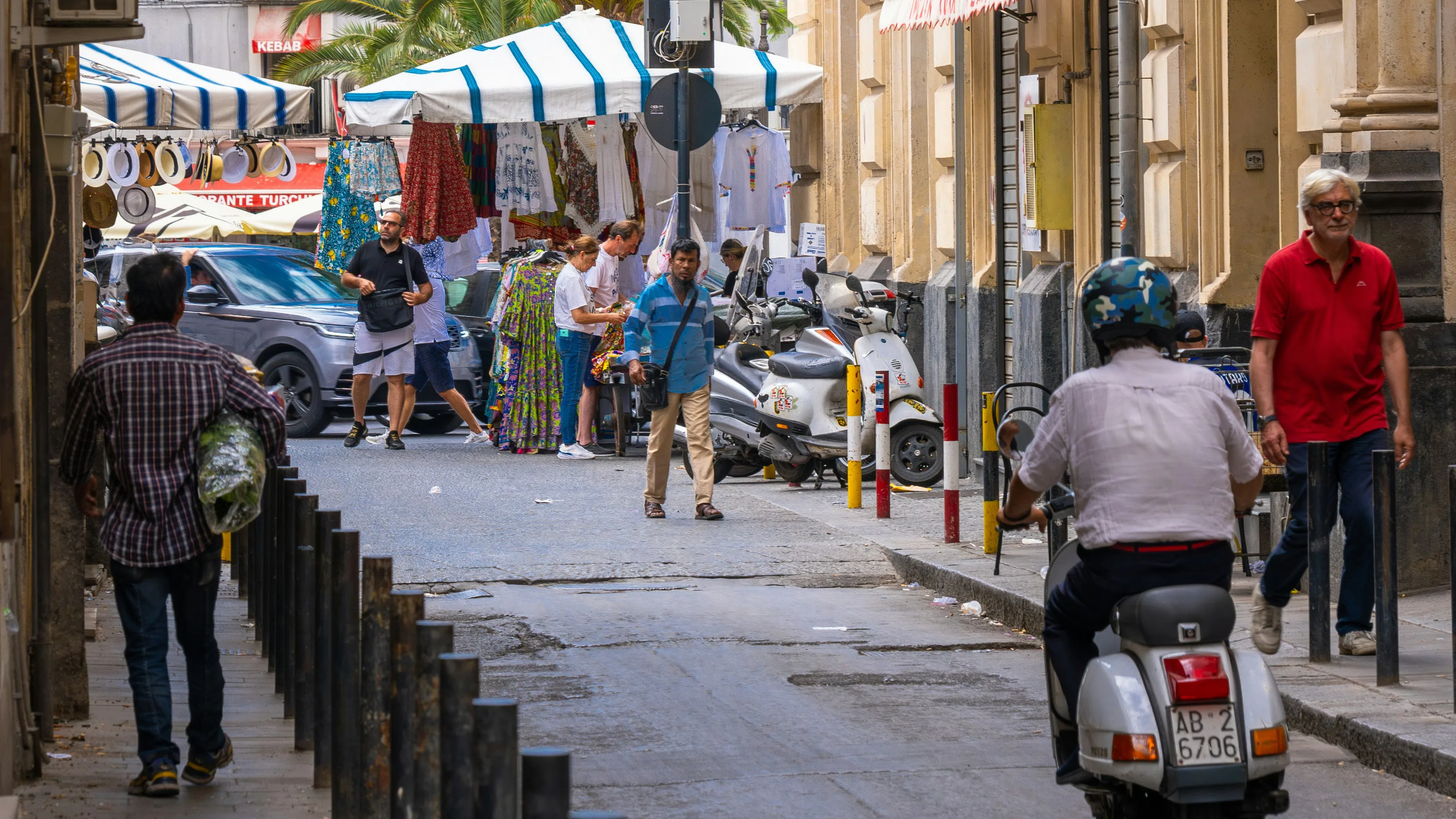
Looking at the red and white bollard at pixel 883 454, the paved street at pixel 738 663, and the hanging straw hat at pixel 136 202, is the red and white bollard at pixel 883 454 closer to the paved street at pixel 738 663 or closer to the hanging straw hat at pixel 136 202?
the paved street at pixel 738 663

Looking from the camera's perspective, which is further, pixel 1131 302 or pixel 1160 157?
pixel 1160 157

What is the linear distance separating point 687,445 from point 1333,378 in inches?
250

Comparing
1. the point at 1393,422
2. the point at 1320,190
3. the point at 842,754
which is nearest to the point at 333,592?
the point at 842,754

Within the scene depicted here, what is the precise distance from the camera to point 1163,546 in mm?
4773

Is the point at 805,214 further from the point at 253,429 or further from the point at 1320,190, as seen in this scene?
the point at 253,429

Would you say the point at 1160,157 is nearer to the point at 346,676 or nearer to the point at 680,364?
the point at 680,364

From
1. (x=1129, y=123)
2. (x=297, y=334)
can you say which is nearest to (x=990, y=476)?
(x=1129, y=123)

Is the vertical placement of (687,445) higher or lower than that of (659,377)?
lower

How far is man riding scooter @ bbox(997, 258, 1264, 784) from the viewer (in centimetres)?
476

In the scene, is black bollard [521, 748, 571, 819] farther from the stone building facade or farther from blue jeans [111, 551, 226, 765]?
the stone building facade

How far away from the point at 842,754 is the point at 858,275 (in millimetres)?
13221

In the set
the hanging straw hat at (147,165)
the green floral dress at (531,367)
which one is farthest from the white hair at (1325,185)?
the hanging straw hat at (147,165)

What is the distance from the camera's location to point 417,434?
20391 mm

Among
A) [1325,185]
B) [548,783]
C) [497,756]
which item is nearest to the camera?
[548,783]
